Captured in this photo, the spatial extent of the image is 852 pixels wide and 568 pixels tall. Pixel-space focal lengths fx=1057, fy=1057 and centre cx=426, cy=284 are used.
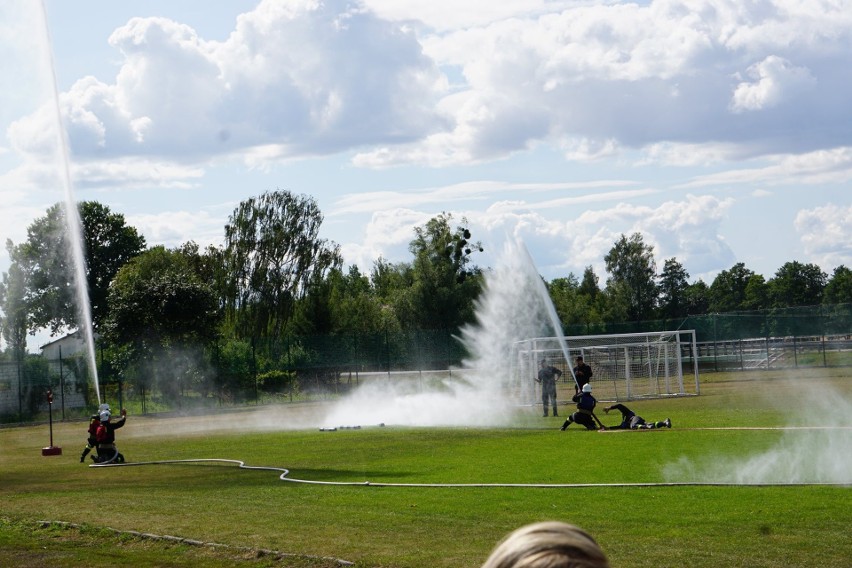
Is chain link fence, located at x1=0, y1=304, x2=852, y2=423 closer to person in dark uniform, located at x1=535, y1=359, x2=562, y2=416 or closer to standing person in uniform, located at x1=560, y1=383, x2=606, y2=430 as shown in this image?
person in dark uniform, located at x1=535, y1=359, x2=562, y2=416

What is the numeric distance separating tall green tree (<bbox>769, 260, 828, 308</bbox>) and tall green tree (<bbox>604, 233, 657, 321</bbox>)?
21.5 meters

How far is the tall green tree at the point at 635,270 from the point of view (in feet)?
366

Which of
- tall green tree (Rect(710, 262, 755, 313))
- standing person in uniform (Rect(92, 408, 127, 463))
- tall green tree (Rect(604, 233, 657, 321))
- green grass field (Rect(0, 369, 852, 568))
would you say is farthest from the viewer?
tall green tree (Rect(710, 262, 755, 313))

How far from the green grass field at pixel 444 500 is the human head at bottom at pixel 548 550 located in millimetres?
9134

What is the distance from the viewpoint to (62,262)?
9662 cm

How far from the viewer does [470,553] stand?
1144cm

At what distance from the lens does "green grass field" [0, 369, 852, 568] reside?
1170cm

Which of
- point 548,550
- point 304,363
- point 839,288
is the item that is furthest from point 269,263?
point 548,550

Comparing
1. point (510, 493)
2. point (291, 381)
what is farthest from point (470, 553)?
point (291, 381)

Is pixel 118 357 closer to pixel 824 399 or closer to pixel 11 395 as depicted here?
pixel 11 395

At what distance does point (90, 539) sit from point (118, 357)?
4466 centimetres

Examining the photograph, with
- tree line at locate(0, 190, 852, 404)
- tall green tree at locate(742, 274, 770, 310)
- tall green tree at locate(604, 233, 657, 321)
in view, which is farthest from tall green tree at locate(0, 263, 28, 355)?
tall green tree at locate(742, 274, 770, 310)

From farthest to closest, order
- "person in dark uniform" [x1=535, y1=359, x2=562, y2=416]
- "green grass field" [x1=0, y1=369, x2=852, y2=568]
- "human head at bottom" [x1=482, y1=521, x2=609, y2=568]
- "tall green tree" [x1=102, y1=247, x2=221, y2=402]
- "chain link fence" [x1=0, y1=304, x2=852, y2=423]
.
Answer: "tall green tree" [x1=102, y1=247, x2=221, y2=402], "chain link fence" [x1=0, y1=304, x2=852, y2=423], "person in dark uniform" [x1=535, y1=359, x2=562, y2=416], "green grass field" [x1=0, y1=369, x2=852, y2=568], "human head at bottom" [x1=482, y1=521, x2=609, y2=568]

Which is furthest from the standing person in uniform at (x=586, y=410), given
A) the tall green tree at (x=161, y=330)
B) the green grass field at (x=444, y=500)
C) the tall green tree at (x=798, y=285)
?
the tall green tree at (x=798, y=285)
